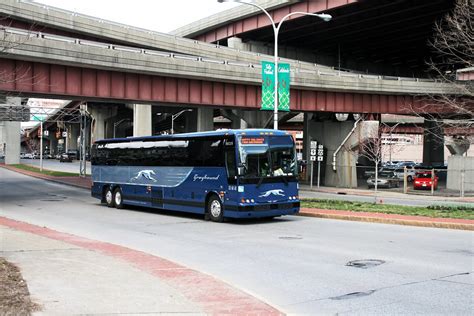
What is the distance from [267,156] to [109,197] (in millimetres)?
10882

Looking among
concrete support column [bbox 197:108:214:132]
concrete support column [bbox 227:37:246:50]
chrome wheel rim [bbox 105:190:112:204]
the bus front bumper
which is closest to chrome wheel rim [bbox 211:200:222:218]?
the bus front bumper

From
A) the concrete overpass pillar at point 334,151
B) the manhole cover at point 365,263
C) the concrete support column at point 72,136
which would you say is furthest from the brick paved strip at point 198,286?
the concrete support column at point 72,136

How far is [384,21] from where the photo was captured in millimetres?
54312

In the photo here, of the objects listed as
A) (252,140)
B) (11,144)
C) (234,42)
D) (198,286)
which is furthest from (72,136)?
(198,286)

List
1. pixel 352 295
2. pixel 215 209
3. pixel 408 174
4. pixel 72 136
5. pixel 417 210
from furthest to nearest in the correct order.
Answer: pixel 72 136 → pixel 408 174 → pixel 417 210 → pixel 215 209 → pixel 352 295

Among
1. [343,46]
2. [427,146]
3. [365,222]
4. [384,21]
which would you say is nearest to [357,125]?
[384,21]

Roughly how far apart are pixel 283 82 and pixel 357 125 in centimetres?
2200

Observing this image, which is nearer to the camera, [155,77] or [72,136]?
[155,77]

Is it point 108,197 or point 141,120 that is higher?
point 141,120

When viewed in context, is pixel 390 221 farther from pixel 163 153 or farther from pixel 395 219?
pixel 163 153

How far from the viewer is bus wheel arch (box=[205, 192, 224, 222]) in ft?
65.3

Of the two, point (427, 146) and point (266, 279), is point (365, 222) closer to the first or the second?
point (266, 279)

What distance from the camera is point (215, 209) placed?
2019cm

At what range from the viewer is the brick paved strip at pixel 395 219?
17.0 m
